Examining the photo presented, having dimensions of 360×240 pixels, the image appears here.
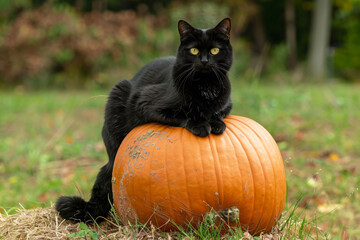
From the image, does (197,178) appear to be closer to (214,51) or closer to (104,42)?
(214,51)

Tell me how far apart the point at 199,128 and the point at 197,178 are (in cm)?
29

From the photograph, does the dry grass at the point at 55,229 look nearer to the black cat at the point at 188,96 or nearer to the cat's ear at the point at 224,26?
the black cat at the point at 188,96

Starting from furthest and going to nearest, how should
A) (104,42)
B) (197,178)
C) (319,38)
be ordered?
(319,38) < (104,42) < (197,178)

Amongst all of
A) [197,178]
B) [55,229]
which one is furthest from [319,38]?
[55,229]

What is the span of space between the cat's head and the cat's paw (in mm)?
311

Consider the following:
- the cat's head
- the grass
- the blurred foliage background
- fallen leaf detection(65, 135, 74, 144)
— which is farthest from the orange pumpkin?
the blurred foliage background

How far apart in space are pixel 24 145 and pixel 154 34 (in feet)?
20.8

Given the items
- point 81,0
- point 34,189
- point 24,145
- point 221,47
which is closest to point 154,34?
point 81,0

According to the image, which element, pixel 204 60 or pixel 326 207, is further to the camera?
pixel 326 207

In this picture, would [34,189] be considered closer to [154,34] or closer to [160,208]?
[160,208]

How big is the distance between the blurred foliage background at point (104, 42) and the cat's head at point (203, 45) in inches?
219

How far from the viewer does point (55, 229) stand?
2.25 m

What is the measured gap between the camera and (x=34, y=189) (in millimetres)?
3688

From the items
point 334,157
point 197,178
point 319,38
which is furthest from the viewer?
point 319,38
